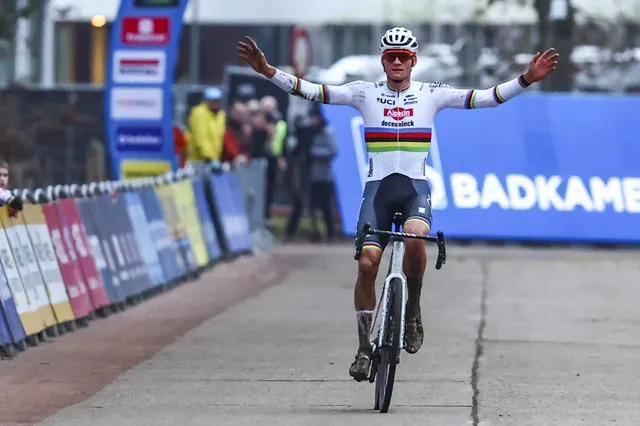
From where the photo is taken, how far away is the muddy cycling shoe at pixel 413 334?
9.84m

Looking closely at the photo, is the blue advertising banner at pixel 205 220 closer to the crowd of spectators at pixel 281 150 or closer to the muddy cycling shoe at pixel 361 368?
the crowd of spectators at pixel 281 150

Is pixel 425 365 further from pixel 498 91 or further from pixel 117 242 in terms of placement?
pixel 117 242

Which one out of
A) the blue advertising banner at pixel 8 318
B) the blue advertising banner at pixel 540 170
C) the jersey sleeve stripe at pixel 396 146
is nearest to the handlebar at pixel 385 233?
the jersey sleeve stripe at pixel 396 146

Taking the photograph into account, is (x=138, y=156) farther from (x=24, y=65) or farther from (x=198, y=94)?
(x=24, y=65)

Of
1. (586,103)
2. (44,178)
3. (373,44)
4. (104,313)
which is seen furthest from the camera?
(373,44)

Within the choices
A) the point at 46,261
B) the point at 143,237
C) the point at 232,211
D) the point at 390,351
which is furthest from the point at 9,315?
the point at 232,211

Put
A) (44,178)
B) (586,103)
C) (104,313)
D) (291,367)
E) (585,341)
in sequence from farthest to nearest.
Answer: (44,178) → (586,103) → (104,313) → (585,341) → (291,367)

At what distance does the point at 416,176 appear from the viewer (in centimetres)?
1001

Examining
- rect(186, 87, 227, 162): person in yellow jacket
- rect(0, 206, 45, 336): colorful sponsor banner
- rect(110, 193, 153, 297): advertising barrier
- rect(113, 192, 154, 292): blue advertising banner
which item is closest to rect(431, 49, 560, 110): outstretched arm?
rect(0, 206, 45, 336): colorful sponsor banner

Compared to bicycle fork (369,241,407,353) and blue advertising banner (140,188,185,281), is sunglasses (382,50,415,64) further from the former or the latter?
blue advertising banner (140,188,185,281)

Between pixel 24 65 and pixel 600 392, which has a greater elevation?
pixel 24 65

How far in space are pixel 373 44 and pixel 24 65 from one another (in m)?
6.85

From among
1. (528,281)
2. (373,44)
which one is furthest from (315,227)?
(373,44)

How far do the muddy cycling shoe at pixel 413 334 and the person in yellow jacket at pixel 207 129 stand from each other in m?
11.8
